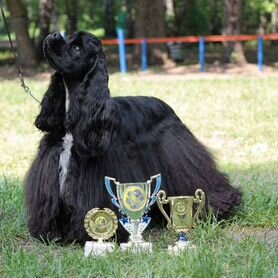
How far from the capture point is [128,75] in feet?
48.6

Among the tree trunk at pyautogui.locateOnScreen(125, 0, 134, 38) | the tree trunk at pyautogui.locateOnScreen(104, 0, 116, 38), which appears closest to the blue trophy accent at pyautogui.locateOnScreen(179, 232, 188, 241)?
the tree trunk at pyautogui.locateOnScreen(125, 0, 134, 38)

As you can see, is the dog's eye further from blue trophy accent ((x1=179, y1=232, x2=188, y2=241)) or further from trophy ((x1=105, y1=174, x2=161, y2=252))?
blue trophy accent ((x1=179, y1=232, x2=188, y2=241))

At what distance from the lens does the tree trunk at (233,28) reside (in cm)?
1584

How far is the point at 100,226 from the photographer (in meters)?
3.50

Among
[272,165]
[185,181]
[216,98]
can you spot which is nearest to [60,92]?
[185,181]

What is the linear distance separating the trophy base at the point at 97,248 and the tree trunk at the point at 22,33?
42.7 ft

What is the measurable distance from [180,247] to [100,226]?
0.45 metres

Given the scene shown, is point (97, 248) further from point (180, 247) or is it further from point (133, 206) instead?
point (180, 247)

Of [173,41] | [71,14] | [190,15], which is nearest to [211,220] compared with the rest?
[173,41]

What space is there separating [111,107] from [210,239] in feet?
3.17

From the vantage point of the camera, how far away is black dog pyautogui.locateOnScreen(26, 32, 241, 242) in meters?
3.44

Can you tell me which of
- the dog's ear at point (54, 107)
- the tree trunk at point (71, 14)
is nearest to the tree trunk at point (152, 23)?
the tree trunk at point (71, 14)

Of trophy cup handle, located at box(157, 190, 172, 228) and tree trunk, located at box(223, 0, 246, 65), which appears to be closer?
trophy cup handle, located at box(157, 190, 172, 228)

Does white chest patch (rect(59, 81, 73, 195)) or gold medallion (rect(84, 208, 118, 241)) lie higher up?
white chest patch (rect(59, 81, 73, 195))
